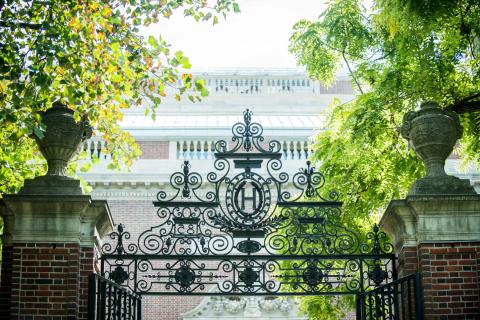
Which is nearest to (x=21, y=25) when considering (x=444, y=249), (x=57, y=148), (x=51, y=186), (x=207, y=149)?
(x=57, y=148)

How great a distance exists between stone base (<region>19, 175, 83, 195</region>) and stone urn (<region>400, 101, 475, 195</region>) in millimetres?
3341

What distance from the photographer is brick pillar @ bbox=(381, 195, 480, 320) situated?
7.86m

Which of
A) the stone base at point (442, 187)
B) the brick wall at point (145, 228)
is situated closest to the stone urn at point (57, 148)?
the stone base at point (442, 187)

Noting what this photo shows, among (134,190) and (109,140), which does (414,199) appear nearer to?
(109,140)

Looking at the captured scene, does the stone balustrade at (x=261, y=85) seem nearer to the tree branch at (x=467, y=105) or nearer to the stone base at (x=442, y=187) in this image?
the tree branch at (x=467, y=105)

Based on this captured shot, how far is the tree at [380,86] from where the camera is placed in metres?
11.8

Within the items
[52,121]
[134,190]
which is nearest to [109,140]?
[52,121]

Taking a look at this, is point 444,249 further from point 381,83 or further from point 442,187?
point 381,83

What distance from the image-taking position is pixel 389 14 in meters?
→ 9.84

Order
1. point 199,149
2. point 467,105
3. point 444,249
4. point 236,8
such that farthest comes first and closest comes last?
point 199,149, point 467,105, point 236,8, point 444,249

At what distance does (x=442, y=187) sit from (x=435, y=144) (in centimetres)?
44

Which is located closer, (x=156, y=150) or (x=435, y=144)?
(x=435, y=144)

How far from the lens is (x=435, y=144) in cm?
824

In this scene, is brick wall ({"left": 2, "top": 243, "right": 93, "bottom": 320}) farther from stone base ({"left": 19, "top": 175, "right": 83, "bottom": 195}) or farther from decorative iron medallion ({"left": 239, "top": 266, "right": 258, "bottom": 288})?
decorative iron medallion ({"left": 239, "top": 266, "right": 258, "bottom": 288})
